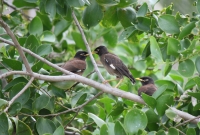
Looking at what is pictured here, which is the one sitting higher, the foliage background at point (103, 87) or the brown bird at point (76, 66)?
the foliage background at point (103, 87)

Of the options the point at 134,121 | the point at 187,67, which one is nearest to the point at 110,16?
the point at 187,67

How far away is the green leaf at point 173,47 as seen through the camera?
3737 mm

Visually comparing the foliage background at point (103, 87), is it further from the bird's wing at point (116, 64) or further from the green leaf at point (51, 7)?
the bird's wing at point (116, 64)

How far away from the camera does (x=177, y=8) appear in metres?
4.82

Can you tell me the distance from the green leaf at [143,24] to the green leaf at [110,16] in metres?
0.26

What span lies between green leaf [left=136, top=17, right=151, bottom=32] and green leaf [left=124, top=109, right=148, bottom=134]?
4.31ft

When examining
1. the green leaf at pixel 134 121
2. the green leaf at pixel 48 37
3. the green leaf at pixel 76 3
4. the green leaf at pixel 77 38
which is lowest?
the green leaf at pixel 77 38

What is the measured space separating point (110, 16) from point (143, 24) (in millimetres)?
349

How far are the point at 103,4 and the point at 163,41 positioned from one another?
703 mm

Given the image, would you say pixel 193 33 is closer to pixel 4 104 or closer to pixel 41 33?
pixel 41 33

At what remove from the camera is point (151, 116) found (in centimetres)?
344

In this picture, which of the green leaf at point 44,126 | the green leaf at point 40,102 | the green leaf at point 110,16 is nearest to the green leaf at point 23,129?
the green leaf at point 44,126

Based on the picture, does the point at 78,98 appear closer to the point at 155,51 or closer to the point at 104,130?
the point at 155,51

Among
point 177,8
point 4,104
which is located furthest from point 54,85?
point 177,8
